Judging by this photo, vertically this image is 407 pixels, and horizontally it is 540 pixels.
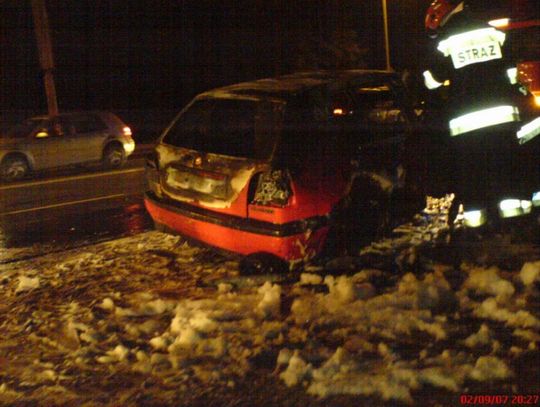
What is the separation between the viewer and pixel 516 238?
6.05 meters

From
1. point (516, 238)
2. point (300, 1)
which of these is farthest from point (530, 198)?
point (300, 1)

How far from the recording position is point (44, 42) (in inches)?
807

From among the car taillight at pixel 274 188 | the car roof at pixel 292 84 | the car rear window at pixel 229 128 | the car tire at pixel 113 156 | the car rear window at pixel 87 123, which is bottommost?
the car tire at pixel 113 156

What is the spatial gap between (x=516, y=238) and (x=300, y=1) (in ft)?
112

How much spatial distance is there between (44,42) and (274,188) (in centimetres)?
A: 1727

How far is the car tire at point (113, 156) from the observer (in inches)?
652

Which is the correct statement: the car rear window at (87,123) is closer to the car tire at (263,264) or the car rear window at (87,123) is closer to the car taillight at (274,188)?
the car tire at (263,264)

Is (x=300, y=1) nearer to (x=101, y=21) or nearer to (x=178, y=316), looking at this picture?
(x=101, y=21)

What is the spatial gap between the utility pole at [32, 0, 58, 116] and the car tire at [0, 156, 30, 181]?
197 inches

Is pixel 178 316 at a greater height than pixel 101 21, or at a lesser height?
lesser

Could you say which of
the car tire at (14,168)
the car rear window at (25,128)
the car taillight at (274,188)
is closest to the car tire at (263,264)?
the car taillight at (274,188)

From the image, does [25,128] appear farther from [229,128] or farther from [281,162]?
[281,162]
